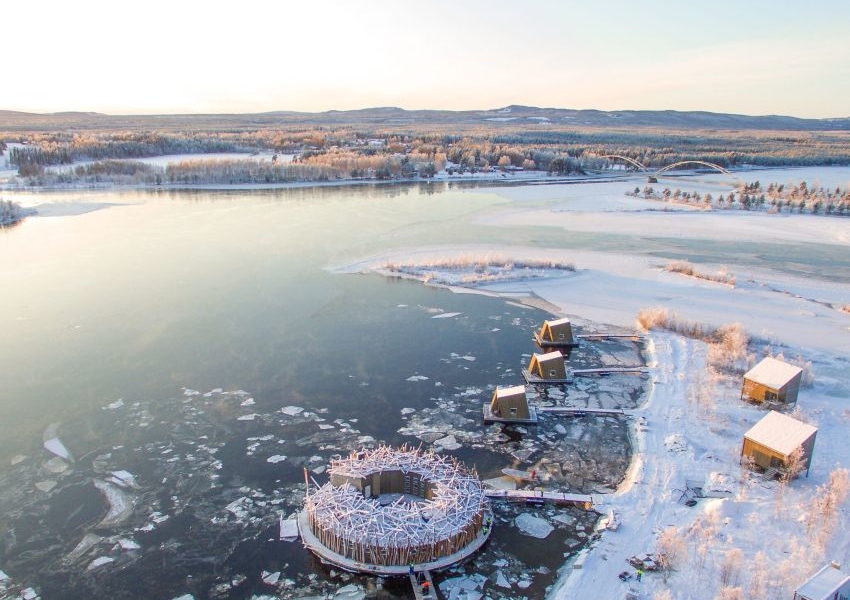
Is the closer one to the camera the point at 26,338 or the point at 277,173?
the point at 26,338

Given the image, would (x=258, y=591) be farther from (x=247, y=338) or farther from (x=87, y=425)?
(x=247, y=338)

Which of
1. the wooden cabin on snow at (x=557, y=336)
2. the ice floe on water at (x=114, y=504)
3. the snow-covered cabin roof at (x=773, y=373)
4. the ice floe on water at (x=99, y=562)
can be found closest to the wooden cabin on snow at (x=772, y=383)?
the snow-covered cabin roof at (x=773, y=373)

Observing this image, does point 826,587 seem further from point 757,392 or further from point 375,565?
point 757,392

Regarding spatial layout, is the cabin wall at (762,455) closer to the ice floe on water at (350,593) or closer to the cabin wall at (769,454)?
the cabin wall at (769,454)

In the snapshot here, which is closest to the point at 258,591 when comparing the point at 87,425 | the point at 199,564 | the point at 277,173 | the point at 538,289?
the point at 199,564

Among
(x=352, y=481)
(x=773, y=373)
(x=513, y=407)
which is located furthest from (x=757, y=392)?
(x=352, y=481)

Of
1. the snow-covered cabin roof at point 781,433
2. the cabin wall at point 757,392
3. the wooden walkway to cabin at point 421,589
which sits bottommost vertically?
the wooden walkway to cabin at point 421,589
